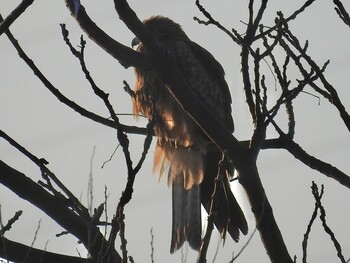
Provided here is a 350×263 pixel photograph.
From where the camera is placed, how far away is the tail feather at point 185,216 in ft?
16.9

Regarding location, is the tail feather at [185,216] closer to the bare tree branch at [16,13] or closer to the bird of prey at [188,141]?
the bird of prey at [188,141]

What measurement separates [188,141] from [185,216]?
690 mm

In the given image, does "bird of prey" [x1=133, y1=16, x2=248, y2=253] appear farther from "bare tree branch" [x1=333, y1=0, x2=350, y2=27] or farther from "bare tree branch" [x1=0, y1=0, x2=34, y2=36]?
"bare tree branch" [x1=0, y1=0, x2=34, y2=36]

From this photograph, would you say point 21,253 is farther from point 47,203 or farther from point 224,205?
point 224,205

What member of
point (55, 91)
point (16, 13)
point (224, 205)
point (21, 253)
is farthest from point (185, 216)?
point (16, 13)

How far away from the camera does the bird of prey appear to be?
5.39 meters

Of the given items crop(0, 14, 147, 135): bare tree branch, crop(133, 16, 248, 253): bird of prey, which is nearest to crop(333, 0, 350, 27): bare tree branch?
crop(0, 14, 147, 135): bare tree branch

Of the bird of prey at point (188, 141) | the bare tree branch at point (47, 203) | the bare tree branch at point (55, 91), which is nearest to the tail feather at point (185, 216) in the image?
the bird of prey at point (188, 141)

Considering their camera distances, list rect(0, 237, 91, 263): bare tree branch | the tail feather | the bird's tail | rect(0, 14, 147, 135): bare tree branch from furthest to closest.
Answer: the tail feather < the bird's tail < rect(0, 14, 147, 135): bare tree branch < rect(0, 237, 91, 263): bare tree branch

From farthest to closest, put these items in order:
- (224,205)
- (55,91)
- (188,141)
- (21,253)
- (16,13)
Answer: (188,141)
(224,205)
(55,91)
(21,253)
(16,13)

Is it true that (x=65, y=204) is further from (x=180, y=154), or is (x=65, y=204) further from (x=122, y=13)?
(x=180, y=154)

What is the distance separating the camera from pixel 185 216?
5566 mm

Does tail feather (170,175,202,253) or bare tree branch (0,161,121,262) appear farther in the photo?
tail feather (170,175,202,253)

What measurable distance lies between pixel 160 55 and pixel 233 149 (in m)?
0.51
